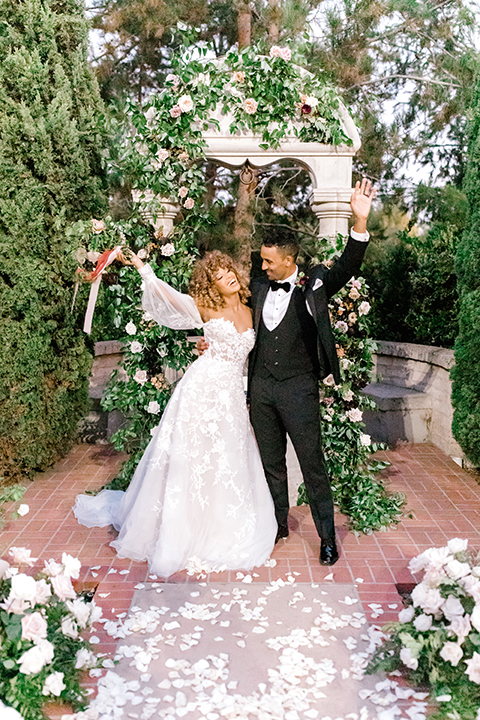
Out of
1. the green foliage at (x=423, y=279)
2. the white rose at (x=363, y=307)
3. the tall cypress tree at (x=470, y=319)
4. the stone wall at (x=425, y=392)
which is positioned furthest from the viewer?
the green foliage at (x=423, y=279)

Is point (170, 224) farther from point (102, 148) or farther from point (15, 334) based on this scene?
point (15, 334)

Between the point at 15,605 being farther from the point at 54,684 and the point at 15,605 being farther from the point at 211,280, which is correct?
the point at 211,280

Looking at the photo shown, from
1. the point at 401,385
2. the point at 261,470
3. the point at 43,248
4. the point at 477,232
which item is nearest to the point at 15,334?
the point at 43,248

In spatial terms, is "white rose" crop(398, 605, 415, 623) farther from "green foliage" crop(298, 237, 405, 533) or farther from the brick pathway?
"green foliage" crop(298, 237, 405, 533)

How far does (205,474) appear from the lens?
12.8 feet

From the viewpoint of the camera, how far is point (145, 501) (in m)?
3.96

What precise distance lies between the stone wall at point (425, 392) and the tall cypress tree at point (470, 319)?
0.66 m

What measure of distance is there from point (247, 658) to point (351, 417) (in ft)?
7.24

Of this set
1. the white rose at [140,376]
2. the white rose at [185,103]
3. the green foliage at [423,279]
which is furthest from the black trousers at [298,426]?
the green foliage at [423,279]

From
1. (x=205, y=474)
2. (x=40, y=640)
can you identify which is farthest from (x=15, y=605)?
(x=205, y=474)

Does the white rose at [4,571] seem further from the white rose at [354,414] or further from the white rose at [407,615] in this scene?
the white rose at [354,414]

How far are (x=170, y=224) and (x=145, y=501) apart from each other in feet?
6.64

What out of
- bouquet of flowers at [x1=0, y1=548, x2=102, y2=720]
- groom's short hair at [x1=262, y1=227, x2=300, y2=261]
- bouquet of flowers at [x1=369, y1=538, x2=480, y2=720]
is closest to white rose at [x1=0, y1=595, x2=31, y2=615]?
bouquet of flowers at [x1=0, y1=548, x2=102, y2=720]

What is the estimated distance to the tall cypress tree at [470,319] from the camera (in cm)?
506
